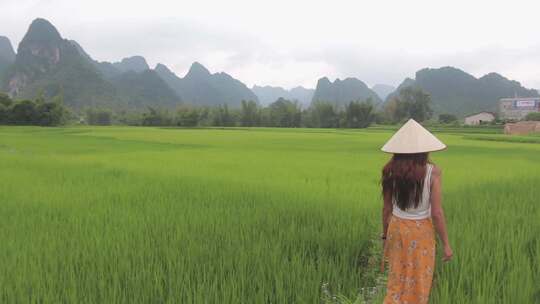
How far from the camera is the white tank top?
80.9 inches


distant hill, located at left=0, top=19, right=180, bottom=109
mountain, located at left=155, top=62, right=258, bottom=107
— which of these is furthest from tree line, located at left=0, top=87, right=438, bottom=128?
mountain, located at left=155, top=62, right=258, bottom=107

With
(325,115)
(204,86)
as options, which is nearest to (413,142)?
(325,115)

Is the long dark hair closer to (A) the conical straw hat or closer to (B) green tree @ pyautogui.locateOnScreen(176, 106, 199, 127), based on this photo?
(A) the conical straw hat

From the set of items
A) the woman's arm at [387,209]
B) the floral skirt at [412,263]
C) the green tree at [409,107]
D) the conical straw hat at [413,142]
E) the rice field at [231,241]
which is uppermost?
the green tree at [409,107]

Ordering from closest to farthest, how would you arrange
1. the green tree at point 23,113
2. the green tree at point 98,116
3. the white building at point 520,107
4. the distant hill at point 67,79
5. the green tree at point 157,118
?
the green tree at point 23,113
the green tree at point 157,118
the green tree at point 98,116
the white building at point 520,107
the distant hill at point 67,79

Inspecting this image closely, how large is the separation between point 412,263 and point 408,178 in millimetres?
514

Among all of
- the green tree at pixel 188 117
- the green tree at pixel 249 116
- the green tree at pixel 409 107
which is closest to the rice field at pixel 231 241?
the green tree at pixel 188 117

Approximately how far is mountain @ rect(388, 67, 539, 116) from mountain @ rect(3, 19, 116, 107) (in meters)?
91.5

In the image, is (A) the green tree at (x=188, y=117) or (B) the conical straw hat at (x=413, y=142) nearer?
(B) the conical straw hat at (x=413, y=142)

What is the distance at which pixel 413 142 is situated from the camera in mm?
2023

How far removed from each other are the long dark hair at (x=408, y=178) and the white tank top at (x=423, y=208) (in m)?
0.02

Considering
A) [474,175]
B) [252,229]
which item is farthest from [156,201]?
[474,175]

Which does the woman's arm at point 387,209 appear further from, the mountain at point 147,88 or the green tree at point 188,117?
the mountain at point 147,88

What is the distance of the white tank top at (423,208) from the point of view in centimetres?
205
